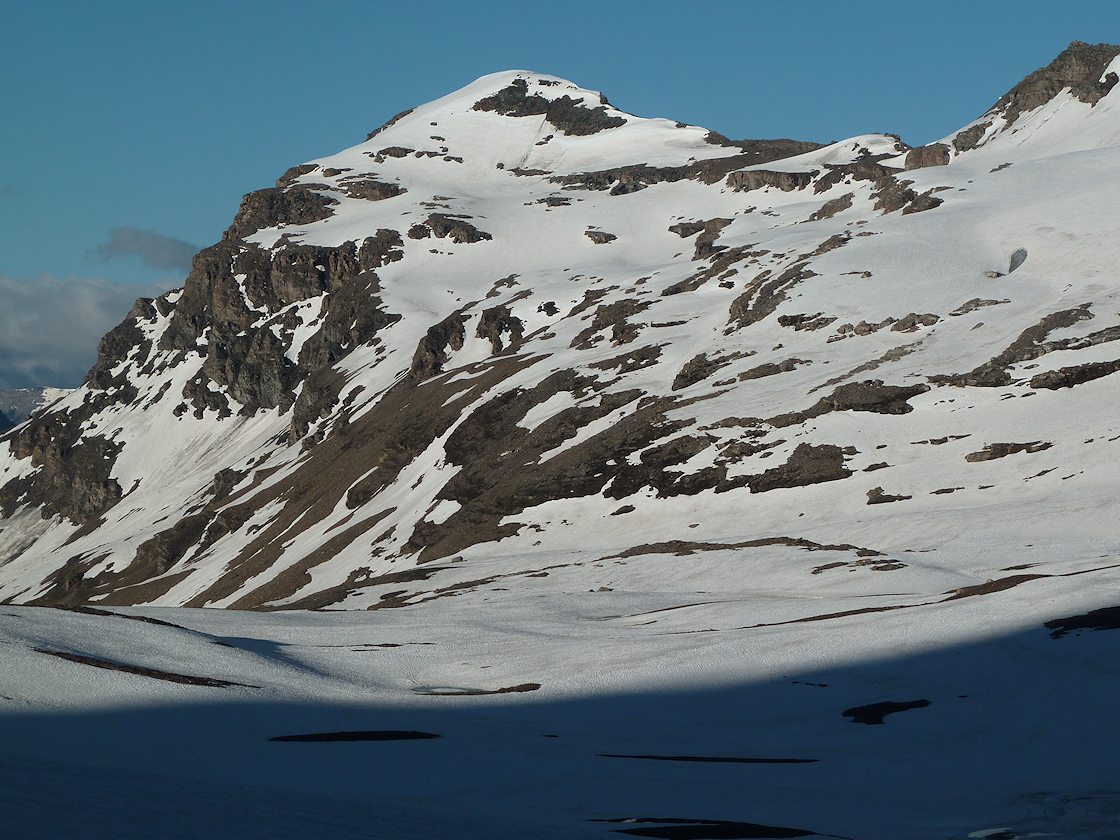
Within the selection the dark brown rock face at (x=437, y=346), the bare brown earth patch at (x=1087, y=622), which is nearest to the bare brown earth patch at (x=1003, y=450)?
the bare brown earth patch at (x=1087, y=622)

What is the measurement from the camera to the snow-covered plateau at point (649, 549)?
18.9 m

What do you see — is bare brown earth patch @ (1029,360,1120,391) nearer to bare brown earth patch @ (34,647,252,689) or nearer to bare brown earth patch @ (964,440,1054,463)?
bare brown earth patch @ (964,440,1054,463)

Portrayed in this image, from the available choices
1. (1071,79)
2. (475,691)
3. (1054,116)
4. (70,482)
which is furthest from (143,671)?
(70,482)

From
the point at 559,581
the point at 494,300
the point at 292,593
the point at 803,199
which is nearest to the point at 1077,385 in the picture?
the point at 559,581

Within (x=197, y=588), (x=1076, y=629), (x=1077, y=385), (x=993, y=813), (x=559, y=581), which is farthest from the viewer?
(x=197, y=588)

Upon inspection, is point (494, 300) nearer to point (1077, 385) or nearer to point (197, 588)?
point (197, 588)

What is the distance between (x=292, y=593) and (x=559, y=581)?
1201 inches

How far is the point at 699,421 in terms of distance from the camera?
82938 mm

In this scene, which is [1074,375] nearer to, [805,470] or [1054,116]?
[805,470]

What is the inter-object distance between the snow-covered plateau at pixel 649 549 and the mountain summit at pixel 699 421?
0.51m

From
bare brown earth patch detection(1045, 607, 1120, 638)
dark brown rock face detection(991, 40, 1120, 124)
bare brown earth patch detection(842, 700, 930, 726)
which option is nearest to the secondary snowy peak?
dark brown rock face detection(991, 40, 1120, 124)

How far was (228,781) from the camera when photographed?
1755 cm

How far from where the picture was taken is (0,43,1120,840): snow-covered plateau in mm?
18938

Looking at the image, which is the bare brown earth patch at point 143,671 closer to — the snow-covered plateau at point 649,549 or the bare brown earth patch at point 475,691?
the snow-covered plateau at point 649,549
